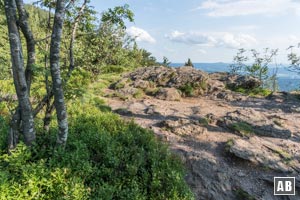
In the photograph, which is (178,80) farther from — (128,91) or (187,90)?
(128,91)

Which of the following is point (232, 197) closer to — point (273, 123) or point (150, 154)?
point (150, 154)

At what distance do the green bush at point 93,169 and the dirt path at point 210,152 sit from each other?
687 mm

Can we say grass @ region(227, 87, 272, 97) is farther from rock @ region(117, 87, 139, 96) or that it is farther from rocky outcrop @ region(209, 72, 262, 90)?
rock @ region(117, 87, 139, 96)

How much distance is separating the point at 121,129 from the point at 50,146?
2.32m

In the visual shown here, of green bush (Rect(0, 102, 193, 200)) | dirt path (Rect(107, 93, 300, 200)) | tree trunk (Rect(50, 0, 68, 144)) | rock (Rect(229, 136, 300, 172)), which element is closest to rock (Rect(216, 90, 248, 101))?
dirt path (Rect(107, 93, 300, 200))

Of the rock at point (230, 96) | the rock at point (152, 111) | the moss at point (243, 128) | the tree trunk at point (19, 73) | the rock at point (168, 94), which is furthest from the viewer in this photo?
the rock at point (230, 96)

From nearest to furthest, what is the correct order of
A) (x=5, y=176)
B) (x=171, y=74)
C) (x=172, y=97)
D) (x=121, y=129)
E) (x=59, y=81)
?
1. (x=5, y=176)
2. (x=59, y=81)
3. (x=121, y=129)
4. (x=172, y=97)
5. (x=171, y=74)

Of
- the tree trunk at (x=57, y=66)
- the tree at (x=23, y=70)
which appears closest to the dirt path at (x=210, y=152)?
the tree trunk at (x=57, y=66)

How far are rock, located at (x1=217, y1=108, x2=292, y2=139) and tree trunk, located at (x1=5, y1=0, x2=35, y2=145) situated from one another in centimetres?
624

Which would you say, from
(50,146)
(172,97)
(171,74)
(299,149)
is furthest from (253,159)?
(171,74)

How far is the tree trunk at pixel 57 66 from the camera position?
4.51 metres

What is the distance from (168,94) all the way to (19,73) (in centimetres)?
917

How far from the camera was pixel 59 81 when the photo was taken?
476cm

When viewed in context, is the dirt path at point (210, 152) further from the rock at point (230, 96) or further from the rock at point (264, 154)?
the rock at point (230, 96)
